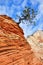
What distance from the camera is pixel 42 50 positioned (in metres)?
57.5

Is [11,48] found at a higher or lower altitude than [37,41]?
lower

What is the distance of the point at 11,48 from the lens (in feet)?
88.0

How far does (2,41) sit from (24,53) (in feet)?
17.8

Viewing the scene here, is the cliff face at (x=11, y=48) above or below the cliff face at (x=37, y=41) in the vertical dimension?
below

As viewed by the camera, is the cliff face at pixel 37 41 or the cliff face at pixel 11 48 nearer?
the cliff face at pixel 11 48

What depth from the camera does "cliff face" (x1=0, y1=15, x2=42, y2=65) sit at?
2518 cm

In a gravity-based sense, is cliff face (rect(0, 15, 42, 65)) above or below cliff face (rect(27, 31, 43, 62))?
below

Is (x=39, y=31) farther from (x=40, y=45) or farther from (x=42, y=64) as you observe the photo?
(x=42, y=64)

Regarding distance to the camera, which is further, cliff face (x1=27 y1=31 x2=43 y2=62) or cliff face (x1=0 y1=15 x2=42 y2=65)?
cliff face (x1=27 y1=31 x2=43 y2=62)

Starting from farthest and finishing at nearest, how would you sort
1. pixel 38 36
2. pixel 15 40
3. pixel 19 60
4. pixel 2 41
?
pixel 38 36 < pixel 15 40 < pixel 19 60 < pixel 2 41

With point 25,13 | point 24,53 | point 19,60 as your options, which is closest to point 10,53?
point 19,60

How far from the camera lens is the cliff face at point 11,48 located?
2518 cm

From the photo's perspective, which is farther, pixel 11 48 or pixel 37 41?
pixel 37 41

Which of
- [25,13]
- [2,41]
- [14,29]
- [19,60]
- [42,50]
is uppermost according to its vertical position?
[25,13]
